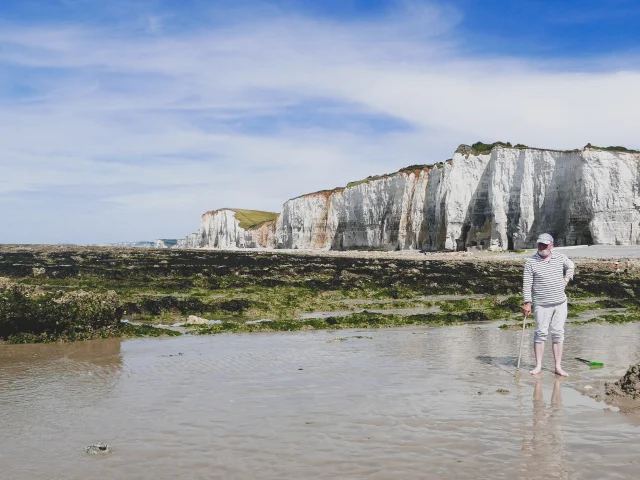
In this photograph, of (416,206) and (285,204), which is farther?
(285,204)

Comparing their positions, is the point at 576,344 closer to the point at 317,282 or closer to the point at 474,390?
the point at 474,390

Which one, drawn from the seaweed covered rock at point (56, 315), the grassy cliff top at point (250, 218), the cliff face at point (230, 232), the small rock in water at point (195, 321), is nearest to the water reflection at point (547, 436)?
the seaweed covered rock at point (56, 315)

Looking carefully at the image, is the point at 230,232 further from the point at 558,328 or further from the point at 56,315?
the point at 558,328

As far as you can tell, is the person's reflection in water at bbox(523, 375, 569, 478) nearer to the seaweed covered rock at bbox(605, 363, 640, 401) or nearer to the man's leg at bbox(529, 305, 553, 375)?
the seaweed covered rock at bbox(605, 363, 640, 401)

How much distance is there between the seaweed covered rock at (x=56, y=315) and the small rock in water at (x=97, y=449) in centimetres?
655

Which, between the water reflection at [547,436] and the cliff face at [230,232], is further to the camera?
the cliff face at [230,232]

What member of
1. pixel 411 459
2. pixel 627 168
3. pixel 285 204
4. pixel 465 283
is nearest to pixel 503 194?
pixel 627 168

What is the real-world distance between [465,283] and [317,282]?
6.52 meters

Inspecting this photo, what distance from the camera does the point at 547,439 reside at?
203 inches

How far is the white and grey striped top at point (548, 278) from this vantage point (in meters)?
8.24

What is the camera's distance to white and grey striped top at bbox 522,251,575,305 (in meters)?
8.24

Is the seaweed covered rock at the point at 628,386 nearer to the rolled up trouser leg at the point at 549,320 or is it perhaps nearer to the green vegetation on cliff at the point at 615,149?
the rolled up trouser leg at the point at 549,320

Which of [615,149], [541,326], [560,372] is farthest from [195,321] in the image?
[615,149]

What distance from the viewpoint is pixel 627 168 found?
5928 centimetres
